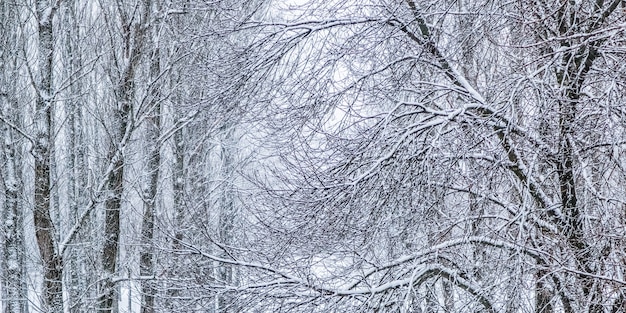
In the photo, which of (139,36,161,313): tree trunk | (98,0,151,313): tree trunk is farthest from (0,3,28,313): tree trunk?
(139,36,161,313): tree trunk

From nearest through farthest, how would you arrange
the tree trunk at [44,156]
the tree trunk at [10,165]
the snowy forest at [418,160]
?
the snowy forest at [418,160]
the tree trunk at [44,156]
the tree trunk at [10,165]

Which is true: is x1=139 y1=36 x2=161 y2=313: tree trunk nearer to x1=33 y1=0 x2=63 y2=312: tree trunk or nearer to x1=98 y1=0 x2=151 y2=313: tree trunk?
x1=98 y1=0 x2=151 y2=313: tree trunk

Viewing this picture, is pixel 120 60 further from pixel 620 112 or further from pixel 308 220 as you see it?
pixel 620 112

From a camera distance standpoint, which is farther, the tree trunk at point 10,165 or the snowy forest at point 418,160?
the tree trunk at point 10,165

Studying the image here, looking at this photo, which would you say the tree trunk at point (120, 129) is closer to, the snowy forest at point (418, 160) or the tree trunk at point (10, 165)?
the tree trunk at point (10, 165)

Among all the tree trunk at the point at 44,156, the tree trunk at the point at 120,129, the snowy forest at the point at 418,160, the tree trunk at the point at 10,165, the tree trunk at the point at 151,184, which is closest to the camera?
the snowy forest at the point at 418,160

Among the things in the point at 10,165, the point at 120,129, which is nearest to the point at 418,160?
the point at 120,129

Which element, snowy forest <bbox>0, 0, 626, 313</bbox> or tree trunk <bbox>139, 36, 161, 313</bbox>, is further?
tree trunk <bbox>139, 36, 161, 313</bbox>

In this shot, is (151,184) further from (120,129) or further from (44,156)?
(44,156)

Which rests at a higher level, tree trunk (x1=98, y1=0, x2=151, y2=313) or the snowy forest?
tree trunk (x1=98, y1=0, x2=151, y2=313)

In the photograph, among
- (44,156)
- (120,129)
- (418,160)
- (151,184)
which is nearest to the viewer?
(418,160)

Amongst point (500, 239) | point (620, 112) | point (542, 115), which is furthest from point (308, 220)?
point (620, 112)

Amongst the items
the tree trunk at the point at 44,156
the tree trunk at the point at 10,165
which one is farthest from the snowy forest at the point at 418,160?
the tree trunk at the point at 10,165

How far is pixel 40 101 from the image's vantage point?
7285 mm
